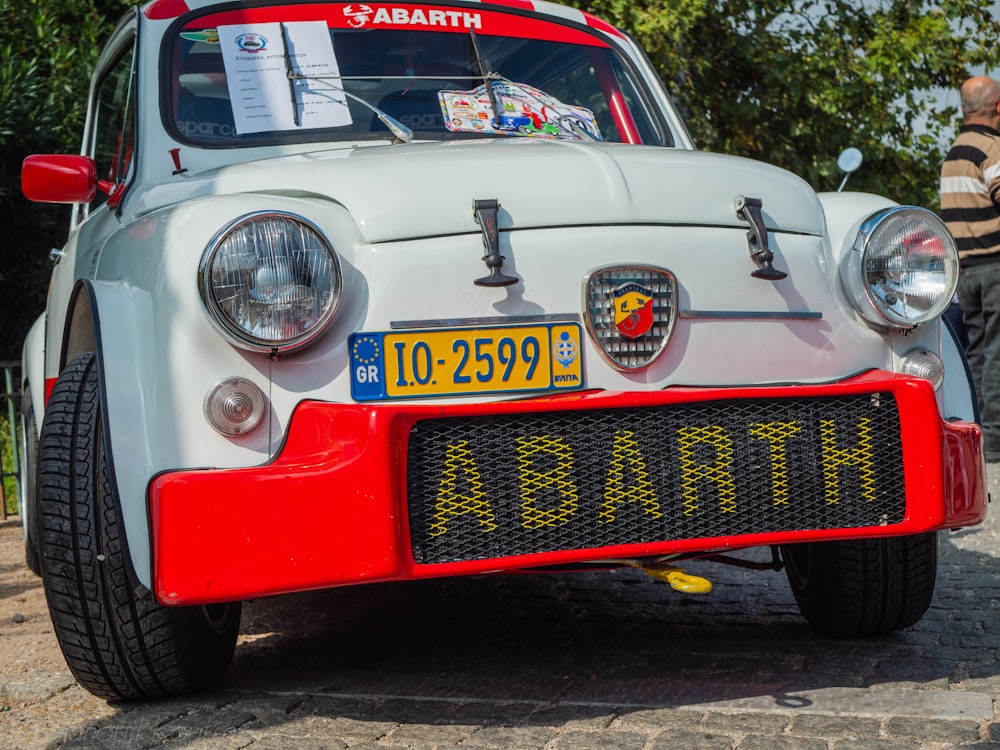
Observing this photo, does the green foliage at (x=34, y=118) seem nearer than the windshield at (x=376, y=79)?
No

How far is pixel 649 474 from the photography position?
105 inches

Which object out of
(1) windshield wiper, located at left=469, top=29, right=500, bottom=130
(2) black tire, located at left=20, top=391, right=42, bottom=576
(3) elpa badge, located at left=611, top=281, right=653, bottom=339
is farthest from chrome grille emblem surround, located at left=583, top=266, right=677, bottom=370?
(2) black tire, located at left=20, top=391, right=42, bottom=576

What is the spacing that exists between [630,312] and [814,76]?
9.16m

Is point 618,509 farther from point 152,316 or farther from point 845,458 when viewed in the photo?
point 152,316

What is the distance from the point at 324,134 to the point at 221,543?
146cm

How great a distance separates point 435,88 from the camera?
3.83 metres

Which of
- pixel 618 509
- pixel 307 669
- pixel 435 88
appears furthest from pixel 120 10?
pixel 618 509

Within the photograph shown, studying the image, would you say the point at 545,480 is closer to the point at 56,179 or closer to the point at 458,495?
the point at 458,495

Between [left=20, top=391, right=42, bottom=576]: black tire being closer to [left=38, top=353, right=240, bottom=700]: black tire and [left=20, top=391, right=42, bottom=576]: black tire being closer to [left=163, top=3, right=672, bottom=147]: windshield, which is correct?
[left=163, top=3, right=672, bottom=147]: windshield

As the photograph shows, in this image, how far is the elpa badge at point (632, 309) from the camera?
2.73 m

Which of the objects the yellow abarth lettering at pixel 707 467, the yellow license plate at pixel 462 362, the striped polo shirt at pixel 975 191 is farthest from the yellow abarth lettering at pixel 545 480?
the striped polo shirt at pixel 975 191

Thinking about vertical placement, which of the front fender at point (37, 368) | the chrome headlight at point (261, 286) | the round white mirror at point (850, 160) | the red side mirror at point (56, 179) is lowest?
the front fender at point (37, 368)

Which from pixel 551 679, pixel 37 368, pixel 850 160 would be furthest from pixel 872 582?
pixel 37 368

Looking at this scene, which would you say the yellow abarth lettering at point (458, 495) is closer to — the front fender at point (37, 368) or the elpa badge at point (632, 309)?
the elpa badge at point (632, 309)
